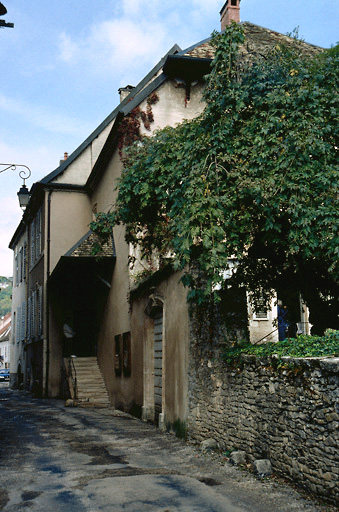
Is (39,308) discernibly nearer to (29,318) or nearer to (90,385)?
(29,318)

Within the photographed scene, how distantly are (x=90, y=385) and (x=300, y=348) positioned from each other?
13.2 meters

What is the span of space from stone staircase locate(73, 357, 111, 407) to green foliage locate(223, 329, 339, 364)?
10.7 meters

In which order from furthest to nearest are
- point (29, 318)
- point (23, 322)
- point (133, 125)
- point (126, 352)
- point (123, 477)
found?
point (23, 322), point (29, 318), point (133, 125), point (126, 352), point (123, 477)

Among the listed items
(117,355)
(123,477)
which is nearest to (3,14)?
(123,477)

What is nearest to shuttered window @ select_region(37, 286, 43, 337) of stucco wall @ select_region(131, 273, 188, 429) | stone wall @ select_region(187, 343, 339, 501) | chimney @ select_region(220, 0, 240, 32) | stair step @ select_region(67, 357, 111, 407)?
stair step @ select_region(67, 357, 111, 407)

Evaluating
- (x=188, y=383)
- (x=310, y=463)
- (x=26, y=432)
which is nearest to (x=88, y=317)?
(x=26, y=432)

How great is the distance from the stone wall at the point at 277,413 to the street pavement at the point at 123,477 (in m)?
0.31

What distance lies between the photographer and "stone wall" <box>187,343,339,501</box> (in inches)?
250

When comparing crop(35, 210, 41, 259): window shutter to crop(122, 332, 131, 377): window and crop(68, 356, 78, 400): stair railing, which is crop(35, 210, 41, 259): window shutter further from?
crop(122, 332, 131, 377): window

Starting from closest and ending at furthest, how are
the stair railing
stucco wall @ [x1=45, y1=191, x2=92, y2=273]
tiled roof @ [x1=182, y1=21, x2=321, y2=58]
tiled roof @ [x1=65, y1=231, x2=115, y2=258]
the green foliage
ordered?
the green foliage < tiled roof @ [x1=182, y1=21, x2=321, y2=58] < tiled roof @ [x1=65, y1=231, x2=115, y2=258] < the stair railing < stucco wall @ [x1=45, y1=191, x2=92, y2=273]

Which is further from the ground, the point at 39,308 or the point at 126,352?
the point at 39,308

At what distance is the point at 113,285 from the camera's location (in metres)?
18.6

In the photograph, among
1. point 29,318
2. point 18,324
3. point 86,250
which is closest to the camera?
point 86,250

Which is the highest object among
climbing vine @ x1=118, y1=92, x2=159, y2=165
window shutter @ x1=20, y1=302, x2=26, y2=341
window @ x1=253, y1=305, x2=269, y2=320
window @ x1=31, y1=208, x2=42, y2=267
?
climbing vine @ x1=118, y1=92, x2=159, y2=165
